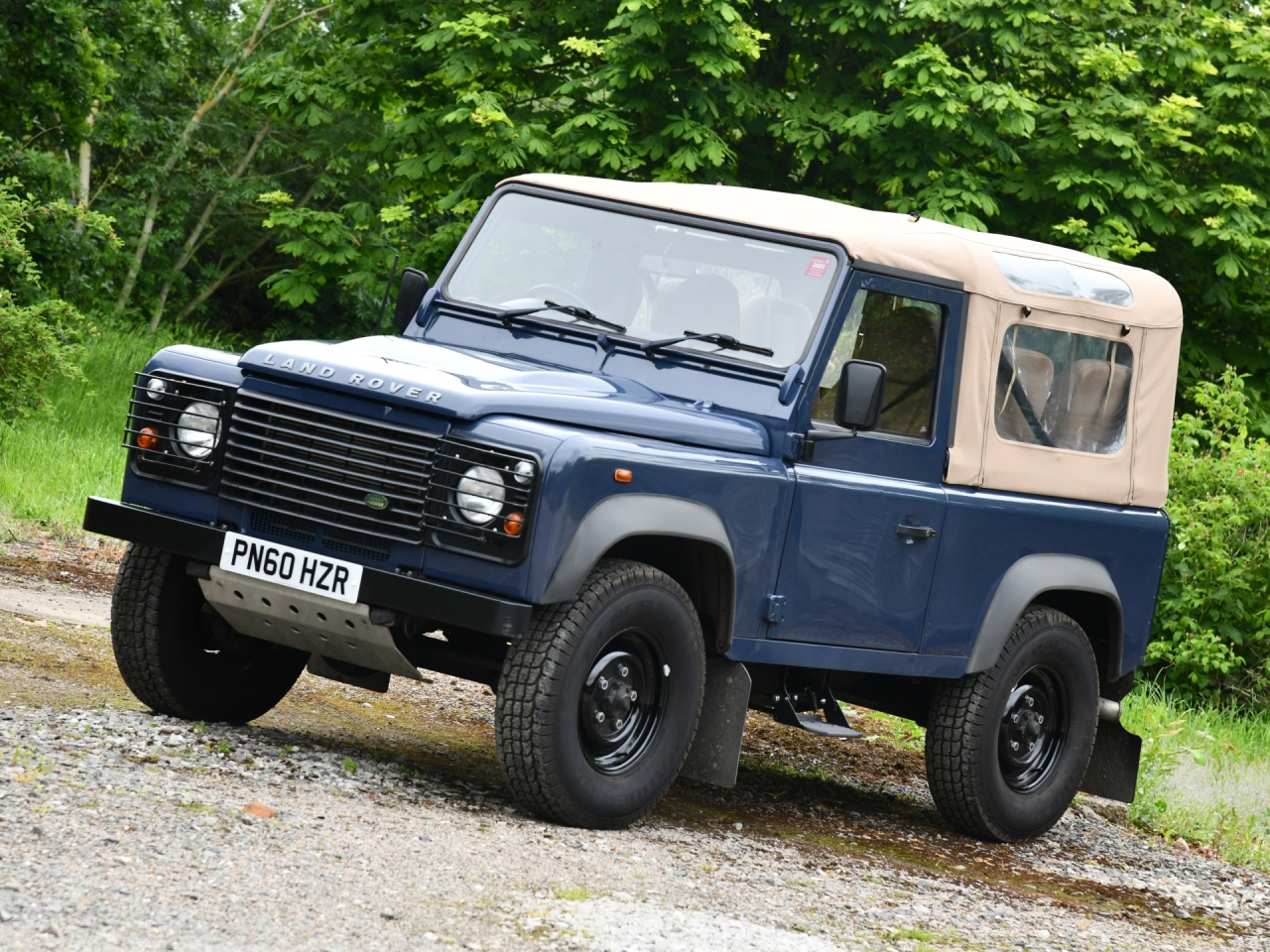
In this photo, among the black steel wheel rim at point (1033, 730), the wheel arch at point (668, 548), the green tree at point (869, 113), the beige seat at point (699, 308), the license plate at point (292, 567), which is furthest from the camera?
the green tree at point (869, 113)

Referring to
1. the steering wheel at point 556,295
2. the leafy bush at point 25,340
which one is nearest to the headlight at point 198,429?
the steering wheel at point 556,295

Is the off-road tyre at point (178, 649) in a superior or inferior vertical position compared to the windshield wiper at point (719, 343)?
inferior

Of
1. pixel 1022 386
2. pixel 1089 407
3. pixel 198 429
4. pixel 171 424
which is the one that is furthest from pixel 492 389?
pixel 1089 407

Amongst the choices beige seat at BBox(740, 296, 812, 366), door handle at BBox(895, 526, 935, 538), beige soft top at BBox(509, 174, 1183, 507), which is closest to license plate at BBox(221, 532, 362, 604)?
beige seat at BBox(740, 296, 812, 366)

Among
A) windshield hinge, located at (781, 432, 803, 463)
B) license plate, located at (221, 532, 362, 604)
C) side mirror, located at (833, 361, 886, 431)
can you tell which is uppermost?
side mirror, located at (833, 361, 886, 431)

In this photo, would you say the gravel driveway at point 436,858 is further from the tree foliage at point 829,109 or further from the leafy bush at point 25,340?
the tree foliage at point 829,109

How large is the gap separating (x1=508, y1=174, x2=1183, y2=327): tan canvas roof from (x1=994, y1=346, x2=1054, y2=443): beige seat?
24cm

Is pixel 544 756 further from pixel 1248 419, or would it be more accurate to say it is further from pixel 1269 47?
pixel 1269 47

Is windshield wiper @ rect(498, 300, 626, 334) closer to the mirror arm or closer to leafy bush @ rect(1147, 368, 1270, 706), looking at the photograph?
the mirror arm

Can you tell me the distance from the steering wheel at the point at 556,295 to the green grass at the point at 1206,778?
4358 millimetres

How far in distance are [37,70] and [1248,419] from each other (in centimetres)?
1372

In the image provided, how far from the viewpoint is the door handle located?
6.47 metres

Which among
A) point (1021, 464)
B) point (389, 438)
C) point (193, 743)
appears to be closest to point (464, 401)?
point (389, 438)

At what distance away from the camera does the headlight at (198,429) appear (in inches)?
226
